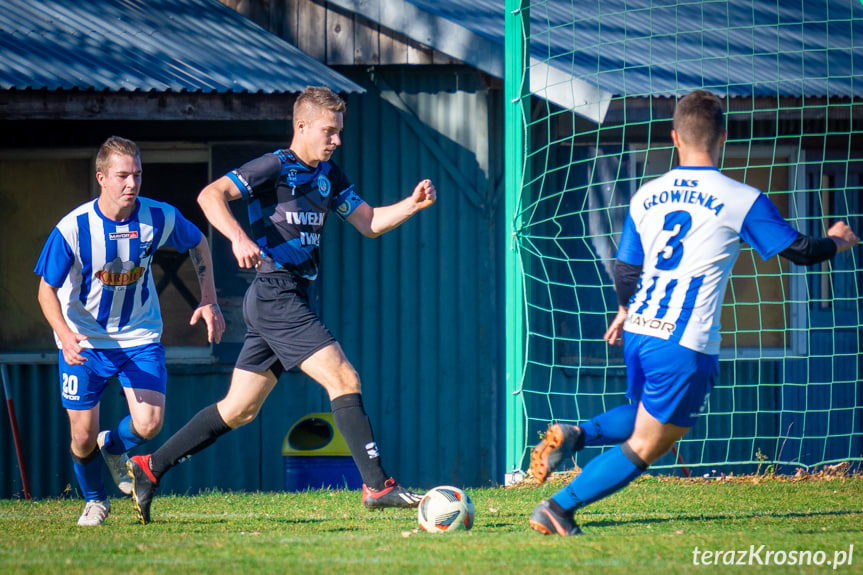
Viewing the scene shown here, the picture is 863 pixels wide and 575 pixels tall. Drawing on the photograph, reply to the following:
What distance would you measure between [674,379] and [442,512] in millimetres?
1304

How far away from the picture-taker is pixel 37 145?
8.54 m

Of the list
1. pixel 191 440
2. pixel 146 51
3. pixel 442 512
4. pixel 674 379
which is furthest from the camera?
pixel 146 51

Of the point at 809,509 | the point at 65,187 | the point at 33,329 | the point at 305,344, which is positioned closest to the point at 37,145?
the point at 65,187

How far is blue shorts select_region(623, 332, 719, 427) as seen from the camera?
4156 mm

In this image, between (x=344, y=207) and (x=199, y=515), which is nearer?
(x=344, y=207)

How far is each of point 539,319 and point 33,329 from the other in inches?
176

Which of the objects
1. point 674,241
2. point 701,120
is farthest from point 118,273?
point 701,120

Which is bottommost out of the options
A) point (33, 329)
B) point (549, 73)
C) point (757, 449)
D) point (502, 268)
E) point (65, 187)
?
point (757, 449)

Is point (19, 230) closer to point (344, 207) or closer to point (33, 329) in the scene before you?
point (33, 329)

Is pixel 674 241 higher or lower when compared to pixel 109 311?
higher

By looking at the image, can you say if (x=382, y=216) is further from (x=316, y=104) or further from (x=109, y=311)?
(x=109, y=311)

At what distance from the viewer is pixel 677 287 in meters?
4.24

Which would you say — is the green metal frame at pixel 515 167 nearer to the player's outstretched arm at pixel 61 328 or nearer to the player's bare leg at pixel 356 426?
the player's bare leg at pixel 356 426

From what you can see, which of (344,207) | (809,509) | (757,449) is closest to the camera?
(344,207)
